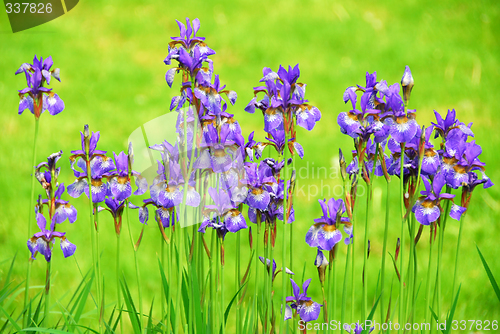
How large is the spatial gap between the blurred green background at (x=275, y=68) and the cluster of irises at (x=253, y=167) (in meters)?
1.97

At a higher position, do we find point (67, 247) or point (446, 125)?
point (446, 125)

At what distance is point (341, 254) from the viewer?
15.8 feet

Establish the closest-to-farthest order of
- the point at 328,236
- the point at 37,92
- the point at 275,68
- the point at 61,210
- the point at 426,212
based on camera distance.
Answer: the point at 328,236, the point at 426,212, the point at 37,92, the point at 61,210, the point at 275,68

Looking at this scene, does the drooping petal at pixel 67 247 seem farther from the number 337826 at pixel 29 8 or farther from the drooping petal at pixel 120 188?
the number 337826 at pixel 29 8

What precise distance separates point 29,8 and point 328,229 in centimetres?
805

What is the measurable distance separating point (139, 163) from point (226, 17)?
688 centimetres

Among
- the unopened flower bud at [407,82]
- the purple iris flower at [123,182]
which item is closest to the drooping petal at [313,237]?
the unopened flower bud at [407,82]

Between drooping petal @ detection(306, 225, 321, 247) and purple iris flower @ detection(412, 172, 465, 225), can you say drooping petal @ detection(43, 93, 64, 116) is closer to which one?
drooping petal @ detection(306, 225, 321, 247)

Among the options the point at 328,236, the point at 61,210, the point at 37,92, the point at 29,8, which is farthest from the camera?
the point at 29,8

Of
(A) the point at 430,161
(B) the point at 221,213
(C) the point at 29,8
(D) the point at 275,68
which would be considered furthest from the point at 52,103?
(C) the point at 29,8

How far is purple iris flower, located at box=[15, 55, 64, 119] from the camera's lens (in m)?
2.34

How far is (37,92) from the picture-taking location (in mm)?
2340

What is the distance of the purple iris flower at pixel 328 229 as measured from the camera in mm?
2107

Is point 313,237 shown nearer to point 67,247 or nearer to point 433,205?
point 433,205
